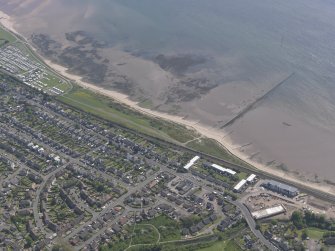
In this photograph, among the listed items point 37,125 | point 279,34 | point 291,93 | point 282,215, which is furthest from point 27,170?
point 279,34

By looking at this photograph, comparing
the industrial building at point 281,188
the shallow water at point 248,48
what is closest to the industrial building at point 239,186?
the industrial building at point 281,188

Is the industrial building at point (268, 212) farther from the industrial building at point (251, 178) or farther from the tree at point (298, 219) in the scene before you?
the industrial building at point (251, 178)

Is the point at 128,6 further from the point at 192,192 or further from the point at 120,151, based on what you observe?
the point at 192,192

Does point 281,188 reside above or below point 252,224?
above

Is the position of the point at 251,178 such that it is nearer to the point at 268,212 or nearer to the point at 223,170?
the point at 223,170

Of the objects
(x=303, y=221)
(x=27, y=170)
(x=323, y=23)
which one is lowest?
(x=27, y=170)

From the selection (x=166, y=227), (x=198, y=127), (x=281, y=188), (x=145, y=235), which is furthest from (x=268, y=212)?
(x=198, y=127)
